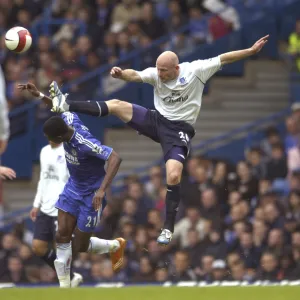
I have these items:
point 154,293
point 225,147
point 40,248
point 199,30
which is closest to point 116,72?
point 40,248

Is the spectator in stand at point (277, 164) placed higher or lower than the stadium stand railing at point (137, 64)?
lower

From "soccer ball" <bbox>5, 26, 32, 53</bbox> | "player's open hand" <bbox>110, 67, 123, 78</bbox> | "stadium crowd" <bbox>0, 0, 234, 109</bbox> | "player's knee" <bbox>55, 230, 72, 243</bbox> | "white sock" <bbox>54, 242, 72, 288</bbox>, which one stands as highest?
"stadium crowd" <bbox>0, 0, 234, 109</bbox>

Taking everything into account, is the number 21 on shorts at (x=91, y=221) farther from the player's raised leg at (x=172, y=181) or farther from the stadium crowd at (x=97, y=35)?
the stadium crowd at (x=97, y=35)

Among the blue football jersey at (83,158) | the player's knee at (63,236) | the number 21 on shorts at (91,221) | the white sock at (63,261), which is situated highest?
the blue football jersey at (83,158)

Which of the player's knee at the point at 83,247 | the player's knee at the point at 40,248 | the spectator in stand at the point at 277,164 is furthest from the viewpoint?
the spectator in stand at the point at 277,164

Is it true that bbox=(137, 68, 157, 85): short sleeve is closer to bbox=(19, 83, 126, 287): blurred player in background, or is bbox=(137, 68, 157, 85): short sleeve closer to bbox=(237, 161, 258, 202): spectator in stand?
bbox=(19, 83, 126, 287): blurred player in background

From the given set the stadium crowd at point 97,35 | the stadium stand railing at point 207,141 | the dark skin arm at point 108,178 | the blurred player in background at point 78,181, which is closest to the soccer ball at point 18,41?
the blurred player in background at point 78,181

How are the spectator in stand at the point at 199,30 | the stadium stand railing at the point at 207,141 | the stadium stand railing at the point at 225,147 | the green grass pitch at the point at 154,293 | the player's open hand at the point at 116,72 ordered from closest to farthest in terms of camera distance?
the green grass pitch at the point at 154,293, the player's open hand at the point at 116,72, the stadium stand railing at the point at 225,147, the stadium stand railing at the point at 207,141, the spectator in stand at the point at 199,30

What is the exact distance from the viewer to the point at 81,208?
562 inches

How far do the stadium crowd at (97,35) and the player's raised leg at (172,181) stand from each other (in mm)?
6898

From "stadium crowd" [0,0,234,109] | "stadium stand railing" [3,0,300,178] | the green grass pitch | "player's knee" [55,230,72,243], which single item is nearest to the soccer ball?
"player's knee" [55,230,72,243]

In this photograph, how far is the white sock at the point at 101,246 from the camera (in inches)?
586

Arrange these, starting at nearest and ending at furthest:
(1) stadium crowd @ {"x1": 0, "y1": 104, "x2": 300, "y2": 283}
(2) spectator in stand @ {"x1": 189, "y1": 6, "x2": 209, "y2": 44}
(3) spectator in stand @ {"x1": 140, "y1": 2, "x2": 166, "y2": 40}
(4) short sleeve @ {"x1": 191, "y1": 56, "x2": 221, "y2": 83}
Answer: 1. (4) short sleeve @ {"x1": 191, "y1": 56, "x2": 221, "y2": 83}
2. (1) stadium crowd @ {"x1": 0, "y1": 104, "x2": 300, "y2": 283}
3. (2) spectator in stand @ {"x1": 189, "y1": 6, "x2": 209, "y2": 44}
4. (3) spectator in stand @ {"x1": 140, "y1": 2, "x2": 166, "y2": 40}

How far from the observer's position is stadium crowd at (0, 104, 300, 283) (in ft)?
57.9
